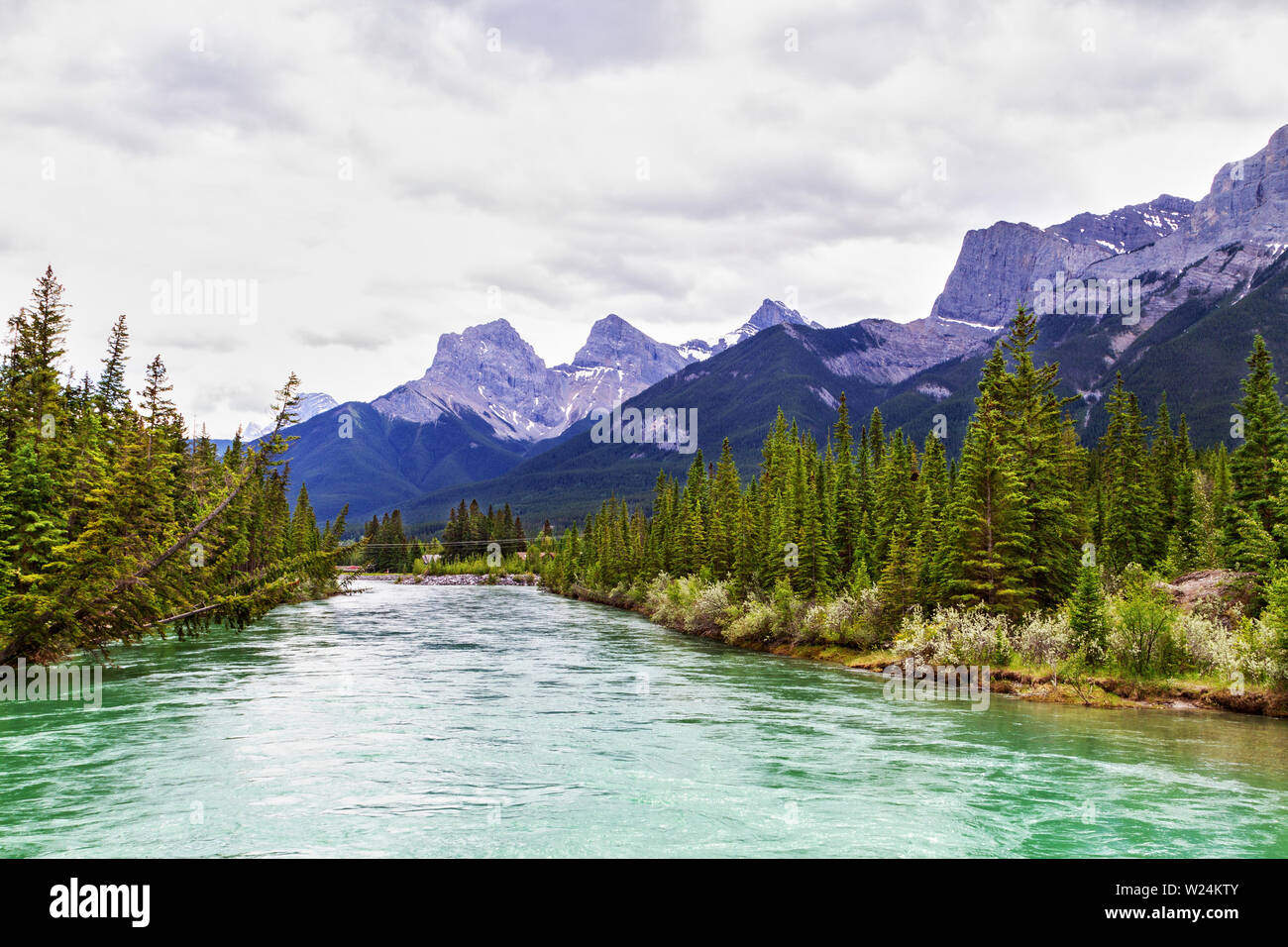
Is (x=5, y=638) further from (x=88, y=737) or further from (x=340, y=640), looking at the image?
(x=340, y=640)

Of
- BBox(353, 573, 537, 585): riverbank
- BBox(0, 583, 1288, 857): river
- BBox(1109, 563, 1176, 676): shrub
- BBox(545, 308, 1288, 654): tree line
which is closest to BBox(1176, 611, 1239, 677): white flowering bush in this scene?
BBox(1109, 563, 1176, 676): shrub

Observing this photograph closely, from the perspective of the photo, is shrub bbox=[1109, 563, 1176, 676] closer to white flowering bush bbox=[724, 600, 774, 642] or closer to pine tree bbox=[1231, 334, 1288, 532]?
pine tree bbox=[1231, 334, 1288, 532]

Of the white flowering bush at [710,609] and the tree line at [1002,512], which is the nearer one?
the tree line at [1002,512]

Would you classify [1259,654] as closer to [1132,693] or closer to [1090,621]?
[1132,693]

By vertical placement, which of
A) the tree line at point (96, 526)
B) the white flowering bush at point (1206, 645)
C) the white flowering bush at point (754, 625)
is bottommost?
the white flowering bush at point (754, 625)

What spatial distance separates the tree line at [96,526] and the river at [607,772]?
10.1 ft

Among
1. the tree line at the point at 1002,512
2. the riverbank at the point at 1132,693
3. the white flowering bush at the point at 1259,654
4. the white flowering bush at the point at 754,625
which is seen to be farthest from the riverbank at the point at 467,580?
the white flowering bush at the point at 1259,654

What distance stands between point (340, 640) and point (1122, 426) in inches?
2794

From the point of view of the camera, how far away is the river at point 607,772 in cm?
1678

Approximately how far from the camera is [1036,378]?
49406 millimetres

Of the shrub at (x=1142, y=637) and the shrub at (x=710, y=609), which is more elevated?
the shrub at (x=1142, y=637)

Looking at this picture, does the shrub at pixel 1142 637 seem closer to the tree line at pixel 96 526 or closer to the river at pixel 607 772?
the river at pixel 607 772

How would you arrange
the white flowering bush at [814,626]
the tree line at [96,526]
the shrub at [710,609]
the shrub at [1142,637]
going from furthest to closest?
the shrub at [710,609]
the white flowering bush at [814,626]
the shrub at [1142,637]
the tree line at [96,526]
